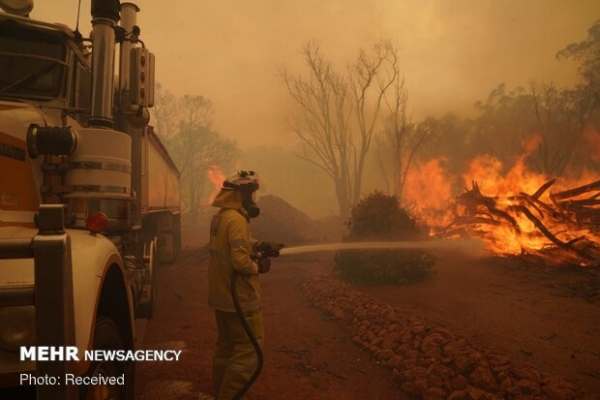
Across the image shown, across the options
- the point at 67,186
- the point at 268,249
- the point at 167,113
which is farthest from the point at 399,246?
the point at 167,113

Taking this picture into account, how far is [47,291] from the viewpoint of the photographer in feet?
5.34

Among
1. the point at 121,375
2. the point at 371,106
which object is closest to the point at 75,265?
the point at 121,375

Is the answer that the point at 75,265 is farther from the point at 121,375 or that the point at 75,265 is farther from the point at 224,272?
the point at 224,272

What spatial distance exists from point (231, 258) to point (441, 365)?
9.56 feet

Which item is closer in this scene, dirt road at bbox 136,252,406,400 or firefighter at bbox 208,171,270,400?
firefighter at bbox 208,171,270,400

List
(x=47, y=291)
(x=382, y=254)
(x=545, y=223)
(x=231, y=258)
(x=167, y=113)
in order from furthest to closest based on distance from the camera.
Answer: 1. (x=167, y=113)
2. (x=545, y=223)
3. (x=382, y=254)
4. (x=231, y=258)
5. (x=47, y=291)

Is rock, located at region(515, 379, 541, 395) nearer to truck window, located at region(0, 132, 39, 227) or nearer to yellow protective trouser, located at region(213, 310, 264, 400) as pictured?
yellow protective trouser, located at region(213, 310, 264, 400)

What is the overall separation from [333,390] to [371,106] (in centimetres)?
2888

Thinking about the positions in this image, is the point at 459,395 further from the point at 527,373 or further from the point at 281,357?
the point at 281,357

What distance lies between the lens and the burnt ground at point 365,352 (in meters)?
4.79

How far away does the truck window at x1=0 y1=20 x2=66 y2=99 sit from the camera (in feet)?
12.3

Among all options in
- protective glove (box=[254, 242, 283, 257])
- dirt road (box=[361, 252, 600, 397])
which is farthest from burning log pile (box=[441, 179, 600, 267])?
protective glove (box=[254, 242, 283, 257])

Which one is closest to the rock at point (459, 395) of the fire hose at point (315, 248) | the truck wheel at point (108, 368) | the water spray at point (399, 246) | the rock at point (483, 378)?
the rock at point (483, 378)

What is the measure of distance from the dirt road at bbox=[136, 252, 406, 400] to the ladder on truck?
123 inches
